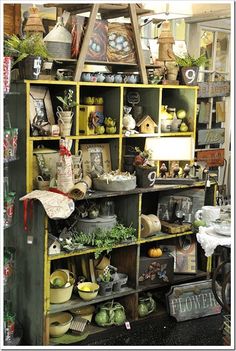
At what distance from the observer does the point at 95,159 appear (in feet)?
12.8

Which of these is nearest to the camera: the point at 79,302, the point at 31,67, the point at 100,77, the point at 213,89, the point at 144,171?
the point at 31,67

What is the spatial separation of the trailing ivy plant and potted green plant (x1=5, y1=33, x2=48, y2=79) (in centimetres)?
109

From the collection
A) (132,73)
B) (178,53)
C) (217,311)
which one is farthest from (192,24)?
(217,311)

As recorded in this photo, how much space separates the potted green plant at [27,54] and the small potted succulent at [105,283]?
144 cm

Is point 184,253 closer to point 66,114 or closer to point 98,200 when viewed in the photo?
point 98,200

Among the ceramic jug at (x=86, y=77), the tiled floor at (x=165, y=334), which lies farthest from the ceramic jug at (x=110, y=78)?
the tiled floor at (x=165, y=334)

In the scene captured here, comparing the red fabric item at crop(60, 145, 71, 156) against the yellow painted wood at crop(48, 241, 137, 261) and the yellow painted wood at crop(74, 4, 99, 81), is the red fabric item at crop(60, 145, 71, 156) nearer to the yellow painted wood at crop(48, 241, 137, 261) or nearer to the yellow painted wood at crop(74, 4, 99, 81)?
the yellow painted wood at crop(74, 4, 99, 81)

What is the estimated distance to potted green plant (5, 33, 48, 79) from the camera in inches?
131

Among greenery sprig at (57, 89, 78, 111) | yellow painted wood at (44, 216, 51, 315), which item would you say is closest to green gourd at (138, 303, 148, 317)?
yellow painted wood at (44, 216, 51, 315)

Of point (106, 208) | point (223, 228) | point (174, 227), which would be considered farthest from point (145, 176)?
point (223, 228)

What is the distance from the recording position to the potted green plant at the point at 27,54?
3326 millimetres

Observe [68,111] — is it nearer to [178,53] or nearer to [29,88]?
[29,88]

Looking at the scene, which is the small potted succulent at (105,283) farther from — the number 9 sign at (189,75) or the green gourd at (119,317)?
the number 9 sign at (189,75)

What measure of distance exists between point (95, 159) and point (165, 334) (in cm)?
133
